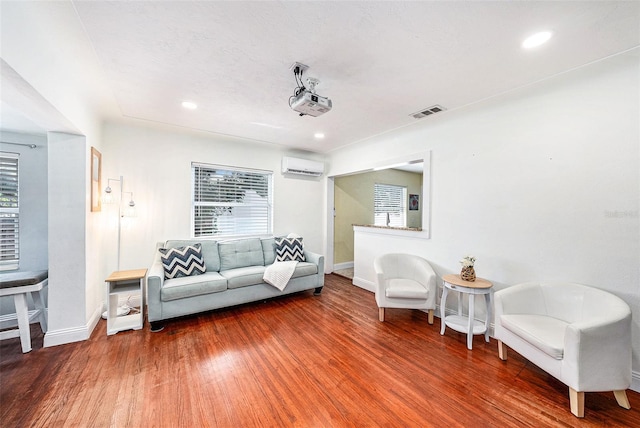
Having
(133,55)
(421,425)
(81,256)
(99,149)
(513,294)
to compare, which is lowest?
(421,425)

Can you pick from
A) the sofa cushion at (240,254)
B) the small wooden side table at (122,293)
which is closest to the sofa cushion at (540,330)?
the sofa cushion at (240,254)

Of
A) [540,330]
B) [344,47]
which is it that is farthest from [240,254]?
[540,330]

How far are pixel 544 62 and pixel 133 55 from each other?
3.27m

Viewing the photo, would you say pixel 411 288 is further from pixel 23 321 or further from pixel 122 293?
pixel 23 321

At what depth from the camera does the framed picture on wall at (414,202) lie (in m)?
6.86

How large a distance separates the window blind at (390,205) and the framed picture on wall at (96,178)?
5221 mm

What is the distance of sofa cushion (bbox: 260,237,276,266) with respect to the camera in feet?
13.0

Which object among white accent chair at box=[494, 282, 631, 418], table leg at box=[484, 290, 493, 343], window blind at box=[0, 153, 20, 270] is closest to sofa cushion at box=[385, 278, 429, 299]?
table leg at box=[484, 290, 493, 343]

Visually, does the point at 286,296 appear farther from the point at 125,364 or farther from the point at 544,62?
the point at 544,62

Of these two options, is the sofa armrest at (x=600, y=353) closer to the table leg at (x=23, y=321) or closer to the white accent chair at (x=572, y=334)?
the white accent chair at (x=572, y=334)

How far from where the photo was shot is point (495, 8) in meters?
1.43

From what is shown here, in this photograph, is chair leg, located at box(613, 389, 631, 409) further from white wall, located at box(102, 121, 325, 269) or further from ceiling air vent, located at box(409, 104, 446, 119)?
white wall, located at box(102, 121, 325, 269)

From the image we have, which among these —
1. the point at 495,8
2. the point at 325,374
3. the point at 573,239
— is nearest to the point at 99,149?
the point at 325,374

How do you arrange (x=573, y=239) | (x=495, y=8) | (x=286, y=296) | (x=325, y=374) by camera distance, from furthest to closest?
(x=286, y=296), (x=573, y=239), (x=325, y=374), (x=495, y=8)
